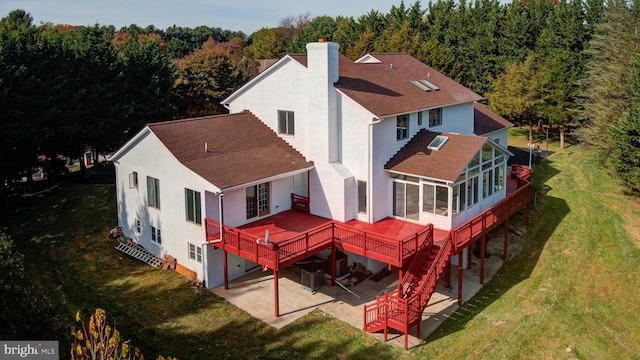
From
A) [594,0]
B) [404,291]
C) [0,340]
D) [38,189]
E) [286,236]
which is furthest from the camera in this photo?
[594,0]

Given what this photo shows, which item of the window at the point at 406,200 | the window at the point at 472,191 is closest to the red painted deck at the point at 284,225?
the window at the point at 406,200

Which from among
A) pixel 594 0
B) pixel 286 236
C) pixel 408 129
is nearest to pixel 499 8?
pixel 594 0

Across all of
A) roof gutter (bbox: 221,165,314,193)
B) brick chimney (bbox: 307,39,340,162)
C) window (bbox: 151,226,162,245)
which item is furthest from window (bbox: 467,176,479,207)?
window (bbox: 151,226,162,245)

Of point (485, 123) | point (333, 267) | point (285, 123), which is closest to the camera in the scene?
point (333, 267)

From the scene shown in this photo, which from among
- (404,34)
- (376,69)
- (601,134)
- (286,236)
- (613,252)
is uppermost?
(404,34)

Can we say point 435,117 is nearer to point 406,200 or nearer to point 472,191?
point 472,191

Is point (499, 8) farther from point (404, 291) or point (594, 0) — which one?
point (404, 291)

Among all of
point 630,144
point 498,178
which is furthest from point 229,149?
point 630,144
